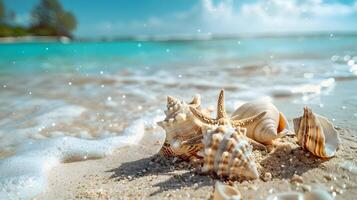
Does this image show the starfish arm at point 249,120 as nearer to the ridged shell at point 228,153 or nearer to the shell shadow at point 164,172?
the ridged shell at point 228,153

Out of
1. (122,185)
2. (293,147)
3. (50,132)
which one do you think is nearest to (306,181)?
(293,147)

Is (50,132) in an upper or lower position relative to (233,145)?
lower

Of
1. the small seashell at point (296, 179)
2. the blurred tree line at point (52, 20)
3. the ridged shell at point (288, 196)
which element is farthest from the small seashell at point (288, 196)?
the blurred tree line at point (52, 20)

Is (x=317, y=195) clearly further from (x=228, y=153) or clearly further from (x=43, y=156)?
(x=43, y=156)

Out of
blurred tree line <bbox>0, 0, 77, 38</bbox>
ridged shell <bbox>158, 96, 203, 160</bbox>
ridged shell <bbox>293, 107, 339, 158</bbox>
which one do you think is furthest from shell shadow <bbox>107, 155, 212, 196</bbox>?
blurred tree line <bbox>0, 0, 77, 38</bbox>

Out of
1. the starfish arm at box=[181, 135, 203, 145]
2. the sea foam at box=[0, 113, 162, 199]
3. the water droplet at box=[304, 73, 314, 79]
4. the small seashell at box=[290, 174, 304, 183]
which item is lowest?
the water droplet at box=[304, 73, 314, 79]

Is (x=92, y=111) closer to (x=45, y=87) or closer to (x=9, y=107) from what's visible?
(x=9, y=107)

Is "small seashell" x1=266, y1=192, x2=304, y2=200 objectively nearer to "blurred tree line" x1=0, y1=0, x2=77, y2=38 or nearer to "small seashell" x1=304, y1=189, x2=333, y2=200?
"small seashell" x1=304, y1=189, x2=333, y2=200

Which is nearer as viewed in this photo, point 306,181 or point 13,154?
point 306,181
